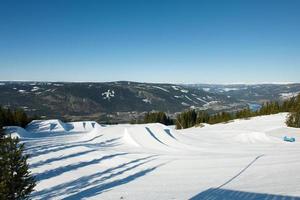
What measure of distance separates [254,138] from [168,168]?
64.1 feet

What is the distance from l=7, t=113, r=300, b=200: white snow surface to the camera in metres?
17.8

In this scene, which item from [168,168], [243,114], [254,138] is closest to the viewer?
[168,168]

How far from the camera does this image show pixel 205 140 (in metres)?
40.5

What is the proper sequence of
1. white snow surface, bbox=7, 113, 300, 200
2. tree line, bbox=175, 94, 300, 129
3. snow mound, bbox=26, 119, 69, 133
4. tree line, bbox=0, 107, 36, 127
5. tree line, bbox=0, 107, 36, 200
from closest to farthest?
tree line, bbox=0, 107, 36, 200, white snow surface, bbox=7, 113, 300, 200, tree line, bbox=0, 107, 36, 127, snow mound, bbox=26, 119, 69, 133, tree line, bbox=175, 94, 300, 129

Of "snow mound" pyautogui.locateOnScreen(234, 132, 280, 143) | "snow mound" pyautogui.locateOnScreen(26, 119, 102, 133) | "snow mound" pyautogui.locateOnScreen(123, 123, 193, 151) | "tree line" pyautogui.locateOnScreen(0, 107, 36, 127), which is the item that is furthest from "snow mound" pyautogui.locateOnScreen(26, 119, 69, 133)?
"snow mound" pyautogui.locateOnScreen(234, 132, 280, 143)

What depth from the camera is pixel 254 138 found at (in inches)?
1609

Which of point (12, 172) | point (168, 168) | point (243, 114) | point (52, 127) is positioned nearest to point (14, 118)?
point (52, 127)

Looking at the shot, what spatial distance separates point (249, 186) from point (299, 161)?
7.47m

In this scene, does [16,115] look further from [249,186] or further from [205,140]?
[249,186]

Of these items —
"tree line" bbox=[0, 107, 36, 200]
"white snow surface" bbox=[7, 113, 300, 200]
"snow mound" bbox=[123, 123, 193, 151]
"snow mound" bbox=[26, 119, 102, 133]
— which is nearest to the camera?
"tree line" bbox=[0, 107, 36, 200]

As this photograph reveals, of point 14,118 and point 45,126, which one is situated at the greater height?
point 14,118

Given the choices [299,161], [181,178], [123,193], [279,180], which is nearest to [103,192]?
[123,193]

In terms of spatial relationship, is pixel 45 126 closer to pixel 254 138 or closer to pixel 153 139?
pixel 153 139

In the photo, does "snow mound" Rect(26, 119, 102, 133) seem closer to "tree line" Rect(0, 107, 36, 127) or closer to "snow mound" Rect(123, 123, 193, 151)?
"tree line" Rect(0, 107, 36, 127)
